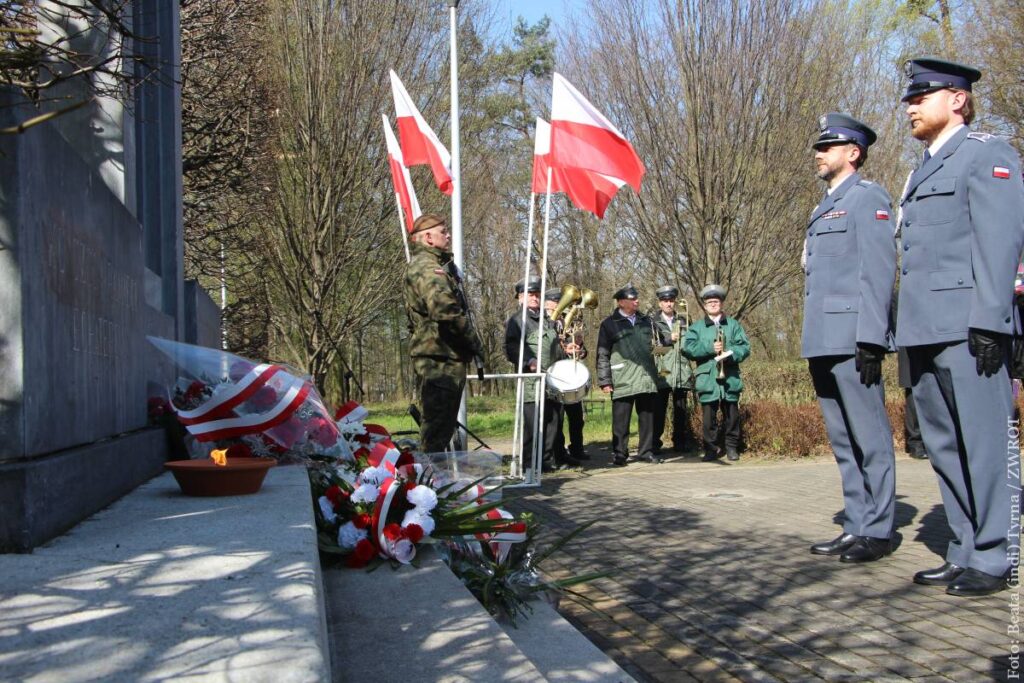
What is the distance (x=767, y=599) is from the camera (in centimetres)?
483

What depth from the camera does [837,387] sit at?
228 inches

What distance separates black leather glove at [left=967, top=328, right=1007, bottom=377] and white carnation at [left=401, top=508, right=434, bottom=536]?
2670 millimetres

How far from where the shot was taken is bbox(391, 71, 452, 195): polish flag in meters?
10.9

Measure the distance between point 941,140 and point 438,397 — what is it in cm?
371

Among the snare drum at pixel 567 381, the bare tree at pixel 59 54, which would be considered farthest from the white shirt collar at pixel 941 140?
the snare drum at pixel 567 381

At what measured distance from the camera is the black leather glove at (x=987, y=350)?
15.3 ft

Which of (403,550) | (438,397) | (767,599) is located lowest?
(767,599)

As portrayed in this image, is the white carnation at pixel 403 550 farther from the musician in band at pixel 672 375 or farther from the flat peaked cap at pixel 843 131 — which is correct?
the musician in band at pixel 672 375

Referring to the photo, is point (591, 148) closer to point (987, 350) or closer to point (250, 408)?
point (987, 350)

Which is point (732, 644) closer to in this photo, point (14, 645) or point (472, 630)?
point (472, 630)

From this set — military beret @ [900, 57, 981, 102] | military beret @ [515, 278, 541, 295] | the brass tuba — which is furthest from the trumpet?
military beret @ [900, 57, 981, 102]

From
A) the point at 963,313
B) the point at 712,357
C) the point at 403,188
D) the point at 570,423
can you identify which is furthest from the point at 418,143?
the point at 963,313

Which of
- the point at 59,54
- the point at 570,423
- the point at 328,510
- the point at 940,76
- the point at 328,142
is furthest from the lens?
the point at 328,142

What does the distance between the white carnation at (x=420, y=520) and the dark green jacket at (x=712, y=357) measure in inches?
319
